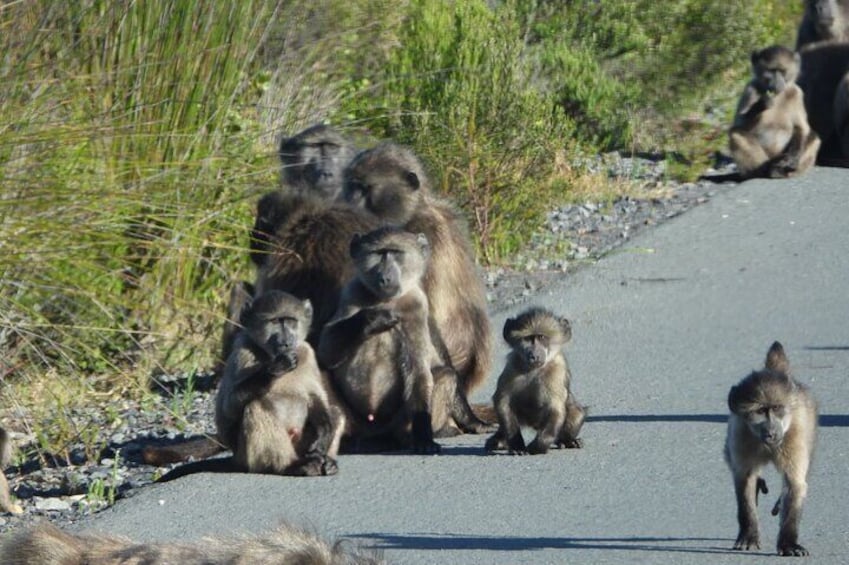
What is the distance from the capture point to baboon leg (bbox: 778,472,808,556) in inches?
233

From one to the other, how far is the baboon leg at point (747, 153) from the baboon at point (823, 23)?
2.91m

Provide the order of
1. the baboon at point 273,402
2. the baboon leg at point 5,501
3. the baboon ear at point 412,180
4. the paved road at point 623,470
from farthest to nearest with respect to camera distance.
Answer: the baboon ear at point 412,180 < the baboon at point 273,402 < the baboon leg at point 5,501 < the paved road at point 623,470

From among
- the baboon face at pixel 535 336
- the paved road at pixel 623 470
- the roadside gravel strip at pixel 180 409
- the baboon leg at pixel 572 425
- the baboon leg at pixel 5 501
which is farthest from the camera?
the baboon leg at pixel 572 425

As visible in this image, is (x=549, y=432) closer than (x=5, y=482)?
No

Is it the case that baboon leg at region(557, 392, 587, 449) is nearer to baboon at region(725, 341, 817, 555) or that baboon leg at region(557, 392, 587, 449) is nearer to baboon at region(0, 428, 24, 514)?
baboon at region(725, 341, 817, 555)

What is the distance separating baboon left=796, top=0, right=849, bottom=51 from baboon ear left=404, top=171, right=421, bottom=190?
944cm

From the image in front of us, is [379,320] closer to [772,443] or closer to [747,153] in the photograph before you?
[772,443]

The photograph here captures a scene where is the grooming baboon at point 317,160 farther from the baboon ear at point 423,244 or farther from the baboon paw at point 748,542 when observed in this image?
the baboon paw at point 748,542

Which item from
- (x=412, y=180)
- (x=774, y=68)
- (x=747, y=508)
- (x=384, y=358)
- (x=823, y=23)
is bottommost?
(x=747, y=508)

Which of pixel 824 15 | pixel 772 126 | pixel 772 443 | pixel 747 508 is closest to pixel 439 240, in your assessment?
pixel 747 508

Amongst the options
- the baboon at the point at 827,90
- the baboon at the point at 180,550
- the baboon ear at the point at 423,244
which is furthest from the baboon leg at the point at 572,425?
the baboon at the point at 827,90

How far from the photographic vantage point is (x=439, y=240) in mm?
8828

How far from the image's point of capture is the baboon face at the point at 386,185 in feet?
29.6

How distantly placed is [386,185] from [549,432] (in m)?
1.94
